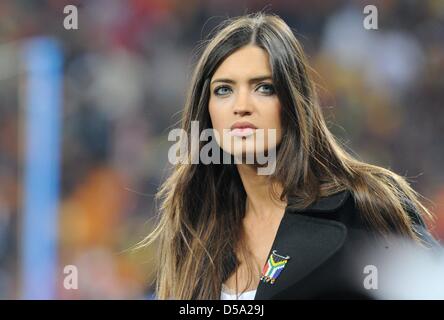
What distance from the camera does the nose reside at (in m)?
1.60

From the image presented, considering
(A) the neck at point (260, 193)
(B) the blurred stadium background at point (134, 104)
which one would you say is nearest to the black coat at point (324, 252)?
(A) the neck at point (260, 193)

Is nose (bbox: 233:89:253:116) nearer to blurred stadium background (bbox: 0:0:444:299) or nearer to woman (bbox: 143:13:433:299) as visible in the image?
woman (bbox: 143:13:433:299)

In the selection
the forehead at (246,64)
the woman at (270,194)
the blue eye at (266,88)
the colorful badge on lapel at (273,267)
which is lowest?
the colorful badge on lapel at (273,267)

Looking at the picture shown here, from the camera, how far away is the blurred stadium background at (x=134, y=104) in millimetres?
3416

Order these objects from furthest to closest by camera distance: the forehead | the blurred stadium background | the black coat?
the blurred stadium background, the forehead, the black coat

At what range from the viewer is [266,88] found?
1.63 metres

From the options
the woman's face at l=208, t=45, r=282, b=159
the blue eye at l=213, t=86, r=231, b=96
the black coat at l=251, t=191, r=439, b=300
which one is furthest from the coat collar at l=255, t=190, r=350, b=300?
the blue eye at l=213, t=86, r=231, b=96

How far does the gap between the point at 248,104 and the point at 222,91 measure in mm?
116

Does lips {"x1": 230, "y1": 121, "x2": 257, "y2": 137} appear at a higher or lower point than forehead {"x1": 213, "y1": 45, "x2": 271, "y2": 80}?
lower

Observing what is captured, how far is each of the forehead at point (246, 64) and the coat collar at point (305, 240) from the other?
0.32 meters

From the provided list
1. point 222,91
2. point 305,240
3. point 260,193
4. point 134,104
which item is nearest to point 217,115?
point 222,91

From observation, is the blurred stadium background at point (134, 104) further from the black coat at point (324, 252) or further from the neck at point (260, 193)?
the black coat at point (324, 252)

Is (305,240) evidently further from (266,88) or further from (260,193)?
(266,88)
